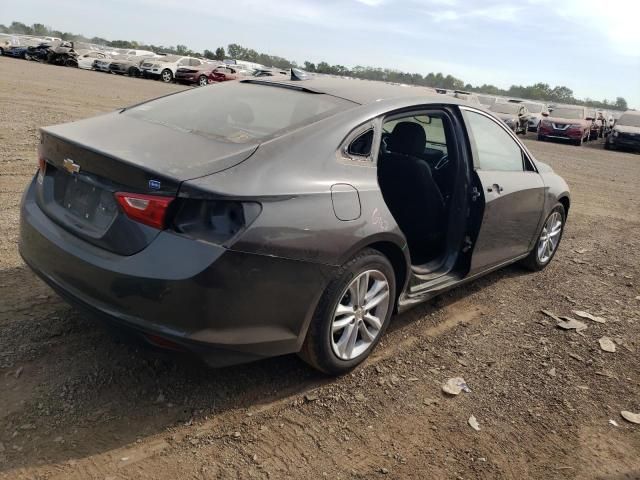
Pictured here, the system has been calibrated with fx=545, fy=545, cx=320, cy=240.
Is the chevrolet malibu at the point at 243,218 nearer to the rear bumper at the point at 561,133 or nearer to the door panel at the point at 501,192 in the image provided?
the door panel at the point at 501,192

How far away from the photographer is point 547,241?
5.39 metres

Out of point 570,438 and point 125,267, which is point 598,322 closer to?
point 570,438

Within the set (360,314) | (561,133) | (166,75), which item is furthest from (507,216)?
(166,75)

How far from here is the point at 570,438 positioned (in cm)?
289

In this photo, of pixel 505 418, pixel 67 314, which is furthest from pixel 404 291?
pixel 67 314

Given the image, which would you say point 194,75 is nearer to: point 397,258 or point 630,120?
point 630,120

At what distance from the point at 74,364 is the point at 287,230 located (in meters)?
1.48

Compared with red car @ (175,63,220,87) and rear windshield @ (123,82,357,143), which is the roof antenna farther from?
red car @ (175,63,220,87)

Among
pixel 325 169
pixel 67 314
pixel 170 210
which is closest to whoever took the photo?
pixel 170 210

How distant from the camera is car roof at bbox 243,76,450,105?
3383 millimetres

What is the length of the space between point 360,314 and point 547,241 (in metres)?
3.05

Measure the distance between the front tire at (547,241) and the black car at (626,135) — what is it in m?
19.2

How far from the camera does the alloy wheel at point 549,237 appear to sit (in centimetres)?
527

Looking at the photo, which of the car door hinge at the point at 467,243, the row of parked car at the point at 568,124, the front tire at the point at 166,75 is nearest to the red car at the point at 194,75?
the front tire at the point at 166,75
